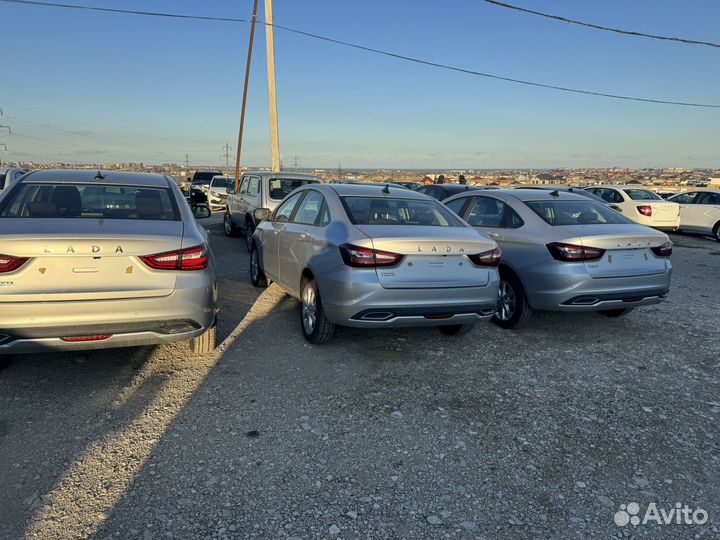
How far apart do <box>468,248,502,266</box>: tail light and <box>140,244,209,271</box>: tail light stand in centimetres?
229

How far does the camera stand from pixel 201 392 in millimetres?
3699

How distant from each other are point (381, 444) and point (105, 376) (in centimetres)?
238

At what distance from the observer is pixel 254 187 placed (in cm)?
1106

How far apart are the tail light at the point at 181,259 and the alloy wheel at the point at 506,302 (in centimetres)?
335

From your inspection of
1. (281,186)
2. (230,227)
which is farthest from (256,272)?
(230,227)

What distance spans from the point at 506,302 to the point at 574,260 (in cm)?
96

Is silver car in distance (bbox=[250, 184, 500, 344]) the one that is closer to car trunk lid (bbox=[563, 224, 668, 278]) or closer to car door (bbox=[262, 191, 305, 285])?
car door (bbox=[262, 191, 305, 285])

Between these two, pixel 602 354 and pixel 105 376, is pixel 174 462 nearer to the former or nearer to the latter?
pixel 105 376

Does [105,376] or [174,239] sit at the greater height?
[174,239]

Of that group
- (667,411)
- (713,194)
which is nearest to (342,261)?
(667,411)

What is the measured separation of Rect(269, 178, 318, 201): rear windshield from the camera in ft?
34.3

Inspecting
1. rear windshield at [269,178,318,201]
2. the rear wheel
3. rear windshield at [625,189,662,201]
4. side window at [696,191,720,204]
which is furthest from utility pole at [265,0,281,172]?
side window at [696,191,720,204]

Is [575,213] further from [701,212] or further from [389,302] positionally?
[701,212]

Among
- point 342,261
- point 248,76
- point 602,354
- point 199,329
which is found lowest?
point 602,354
